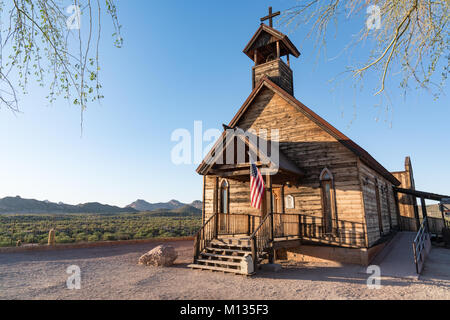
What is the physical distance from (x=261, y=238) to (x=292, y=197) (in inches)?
144

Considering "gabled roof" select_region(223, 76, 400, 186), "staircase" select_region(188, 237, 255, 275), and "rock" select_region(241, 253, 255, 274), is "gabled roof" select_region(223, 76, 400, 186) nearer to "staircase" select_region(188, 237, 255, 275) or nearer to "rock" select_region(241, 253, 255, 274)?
"staircase" select_region(188, 237, 255, 275)

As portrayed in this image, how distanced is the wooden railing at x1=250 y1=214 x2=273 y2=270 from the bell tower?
28.9 feet

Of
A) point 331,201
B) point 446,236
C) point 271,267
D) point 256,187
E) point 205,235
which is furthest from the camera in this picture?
point 446,236

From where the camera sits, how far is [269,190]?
34.6 feet

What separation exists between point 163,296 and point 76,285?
124 inches

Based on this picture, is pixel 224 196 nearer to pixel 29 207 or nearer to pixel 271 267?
pixel 271 267

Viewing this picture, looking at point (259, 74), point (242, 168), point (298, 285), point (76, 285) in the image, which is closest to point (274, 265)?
point (298, 285)

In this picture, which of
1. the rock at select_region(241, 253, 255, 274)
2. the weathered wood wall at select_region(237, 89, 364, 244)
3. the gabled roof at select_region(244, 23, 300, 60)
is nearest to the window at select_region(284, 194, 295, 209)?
the weathered wood wall at select_region(237, 89, 364, 244)

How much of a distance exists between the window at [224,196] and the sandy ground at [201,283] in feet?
12.5

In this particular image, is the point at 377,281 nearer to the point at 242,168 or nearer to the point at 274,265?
the point at 274,265

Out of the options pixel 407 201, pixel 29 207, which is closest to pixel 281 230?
pixel 407 201

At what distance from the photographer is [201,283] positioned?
8195 millimetres

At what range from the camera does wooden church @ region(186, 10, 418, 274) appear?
10672mm
